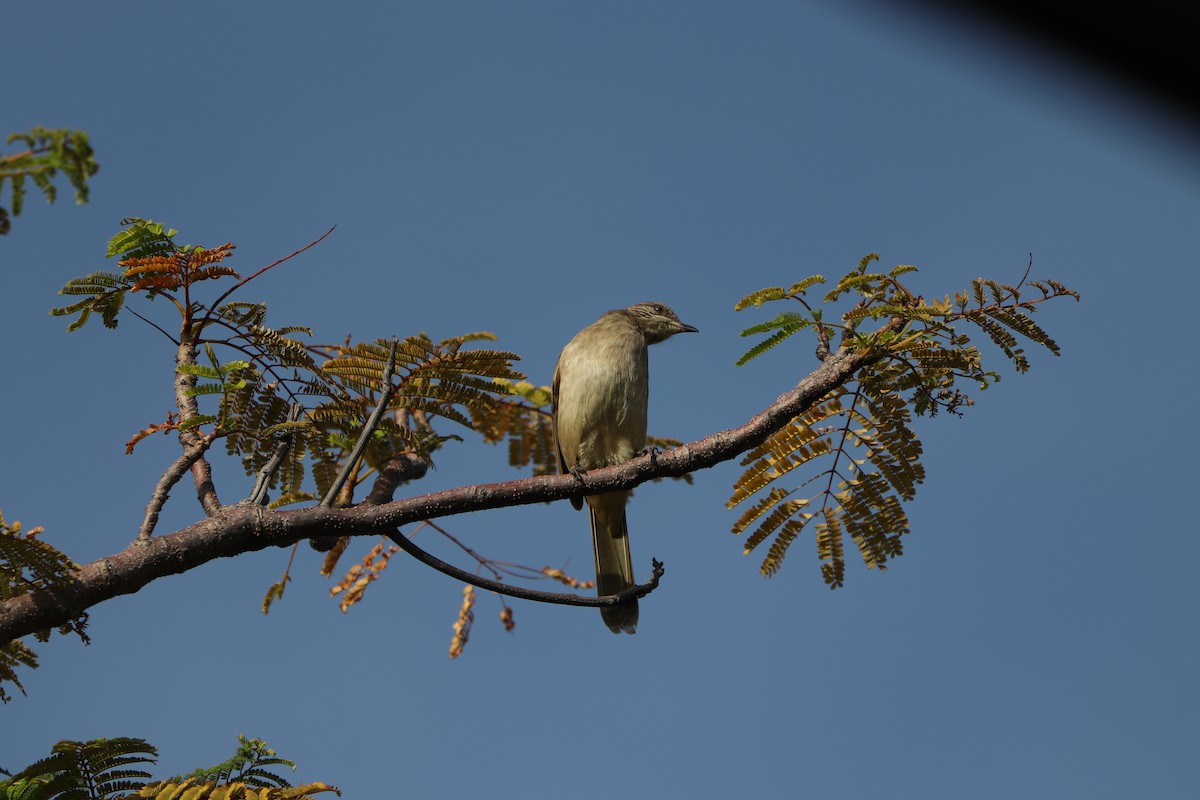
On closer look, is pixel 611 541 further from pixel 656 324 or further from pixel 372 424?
pixel 372 424

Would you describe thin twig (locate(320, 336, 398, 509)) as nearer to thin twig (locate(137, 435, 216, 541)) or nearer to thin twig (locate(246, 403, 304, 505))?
thin twig (locate(246, 403, 304, 505))

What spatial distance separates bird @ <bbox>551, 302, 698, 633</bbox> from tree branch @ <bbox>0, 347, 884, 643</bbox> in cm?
277

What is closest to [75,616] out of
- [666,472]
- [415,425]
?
[666,472]

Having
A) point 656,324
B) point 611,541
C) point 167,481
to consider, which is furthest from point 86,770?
point 656,324

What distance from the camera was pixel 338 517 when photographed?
4.05 metres

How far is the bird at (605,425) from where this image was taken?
7.30 meters

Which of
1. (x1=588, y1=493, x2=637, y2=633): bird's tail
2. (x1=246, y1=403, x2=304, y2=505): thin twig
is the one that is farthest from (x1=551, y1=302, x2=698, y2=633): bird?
(x1=246, y1=403, x2=304, y2=505): thin twig

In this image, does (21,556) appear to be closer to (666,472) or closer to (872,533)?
(666,472)

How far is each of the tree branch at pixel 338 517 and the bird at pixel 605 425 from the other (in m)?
2.77

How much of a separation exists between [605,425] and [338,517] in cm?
343

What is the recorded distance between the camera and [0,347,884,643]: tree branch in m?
3.64

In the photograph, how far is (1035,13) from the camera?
45.7 inches

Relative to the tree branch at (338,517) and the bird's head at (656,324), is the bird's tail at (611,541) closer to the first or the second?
the bird's head at (656,324)

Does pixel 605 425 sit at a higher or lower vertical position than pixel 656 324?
lower
